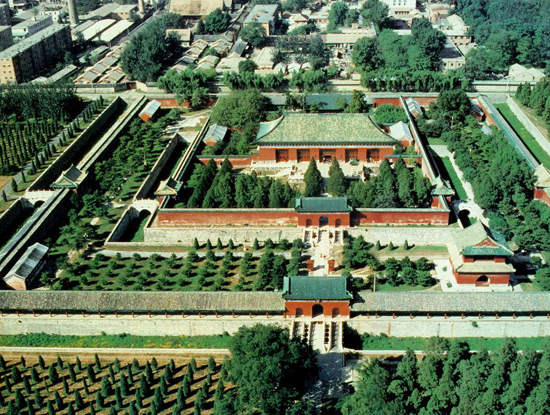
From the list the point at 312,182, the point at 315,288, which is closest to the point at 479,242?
the point at 315,288

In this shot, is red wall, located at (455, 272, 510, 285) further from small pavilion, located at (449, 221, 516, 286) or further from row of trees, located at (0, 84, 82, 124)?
row of trees, located at (0, 84, 82, 124)

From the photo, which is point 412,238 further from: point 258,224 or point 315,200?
point 258,224

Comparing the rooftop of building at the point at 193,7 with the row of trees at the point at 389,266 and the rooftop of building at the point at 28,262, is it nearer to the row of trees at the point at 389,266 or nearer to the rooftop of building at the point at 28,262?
the rooftop of building at the point at 28,262

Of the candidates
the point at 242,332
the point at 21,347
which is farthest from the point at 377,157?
the point at 21,347

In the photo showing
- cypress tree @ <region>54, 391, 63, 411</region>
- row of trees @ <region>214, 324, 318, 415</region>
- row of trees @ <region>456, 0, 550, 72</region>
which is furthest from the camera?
row of trees @ <region>456, 0, 550, 72</region>

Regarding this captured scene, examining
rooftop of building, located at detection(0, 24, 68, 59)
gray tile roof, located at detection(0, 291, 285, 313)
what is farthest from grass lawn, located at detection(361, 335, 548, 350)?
rooftop of building, located at detection(0, 24, 68, 59)

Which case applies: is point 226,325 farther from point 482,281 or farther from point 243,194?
point 482,281

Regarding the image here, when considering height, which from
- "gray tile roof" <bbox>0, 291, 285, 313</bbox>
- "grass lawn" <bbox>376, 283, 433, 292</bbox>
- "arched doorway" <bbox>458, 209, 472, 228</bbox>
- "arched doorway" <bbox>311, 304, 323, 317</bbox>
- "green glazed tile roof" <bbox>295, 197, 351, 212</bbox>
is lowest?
"arched doorway" <bbox>458, 209, 472, 228</bbox>
